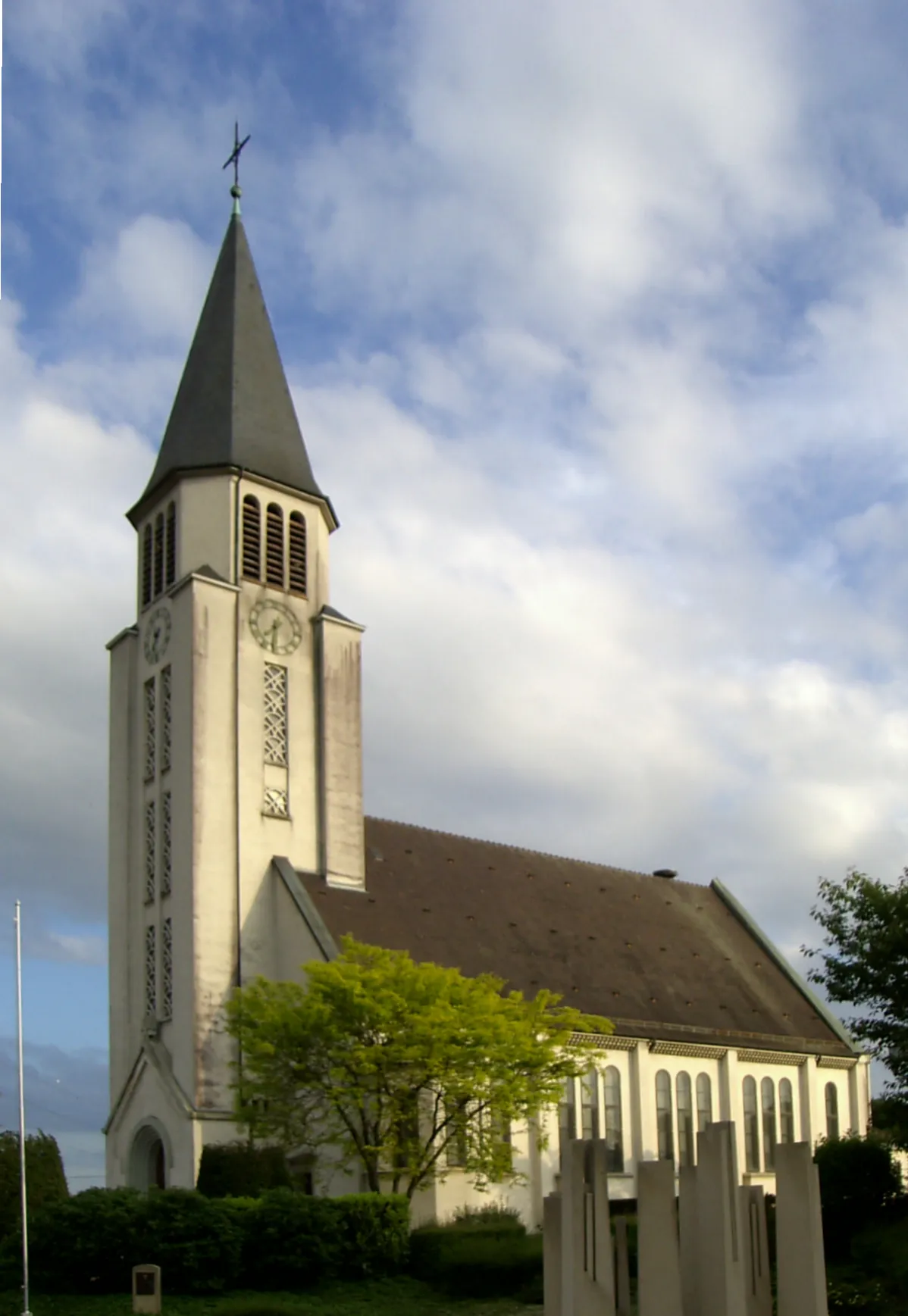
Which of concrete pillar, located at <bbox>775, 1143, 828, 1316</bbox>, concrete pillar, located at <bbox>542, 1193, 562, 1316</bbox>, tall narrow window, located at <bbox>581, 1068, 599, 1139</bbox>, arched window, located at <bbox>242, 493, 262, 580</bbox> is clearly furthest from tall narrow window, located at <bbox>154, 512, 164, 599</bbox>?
concrete pillar, located at <bbox>775, 1143, 828, 1316</bbox>

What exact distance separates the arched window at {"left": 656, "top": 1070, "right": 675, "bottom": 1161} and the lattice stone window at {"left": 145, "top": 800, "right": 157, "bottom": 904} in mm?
16274

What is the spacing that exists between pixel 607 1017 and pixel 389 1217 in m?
16.1

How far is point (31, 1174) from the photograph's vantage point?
141 feet

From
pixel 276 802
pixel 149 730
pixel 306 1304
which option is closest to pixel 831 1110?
pixel 276 802

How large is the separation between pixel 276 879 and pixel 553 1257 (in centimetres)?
2445

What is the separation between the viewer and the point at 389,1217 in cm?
3053

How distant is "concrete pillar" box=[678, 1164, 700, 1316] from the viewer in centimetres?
1822

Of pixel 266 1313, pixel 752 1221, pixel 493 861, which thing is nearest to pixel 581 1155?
pixel 752 1221

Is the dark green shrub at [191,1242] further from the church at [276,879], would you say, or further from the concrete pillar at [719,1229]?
the concrete pillar at [719,1229]

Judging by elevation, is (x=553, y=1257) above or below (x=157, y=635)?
below

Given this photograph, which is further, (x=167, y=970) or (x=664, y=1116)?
(x=664, y=1116)

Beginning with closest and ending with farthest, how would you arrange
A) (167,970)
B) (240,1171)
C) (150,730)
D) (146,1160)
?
1. (240,1171)
2. (146,1160)
3. (167,970)
4. (150,730)

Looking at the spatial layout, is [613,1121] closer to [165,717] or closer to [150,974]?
[150,974]

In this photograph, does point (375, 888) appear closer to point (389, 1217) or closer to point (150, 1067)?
point (150, 1067)
